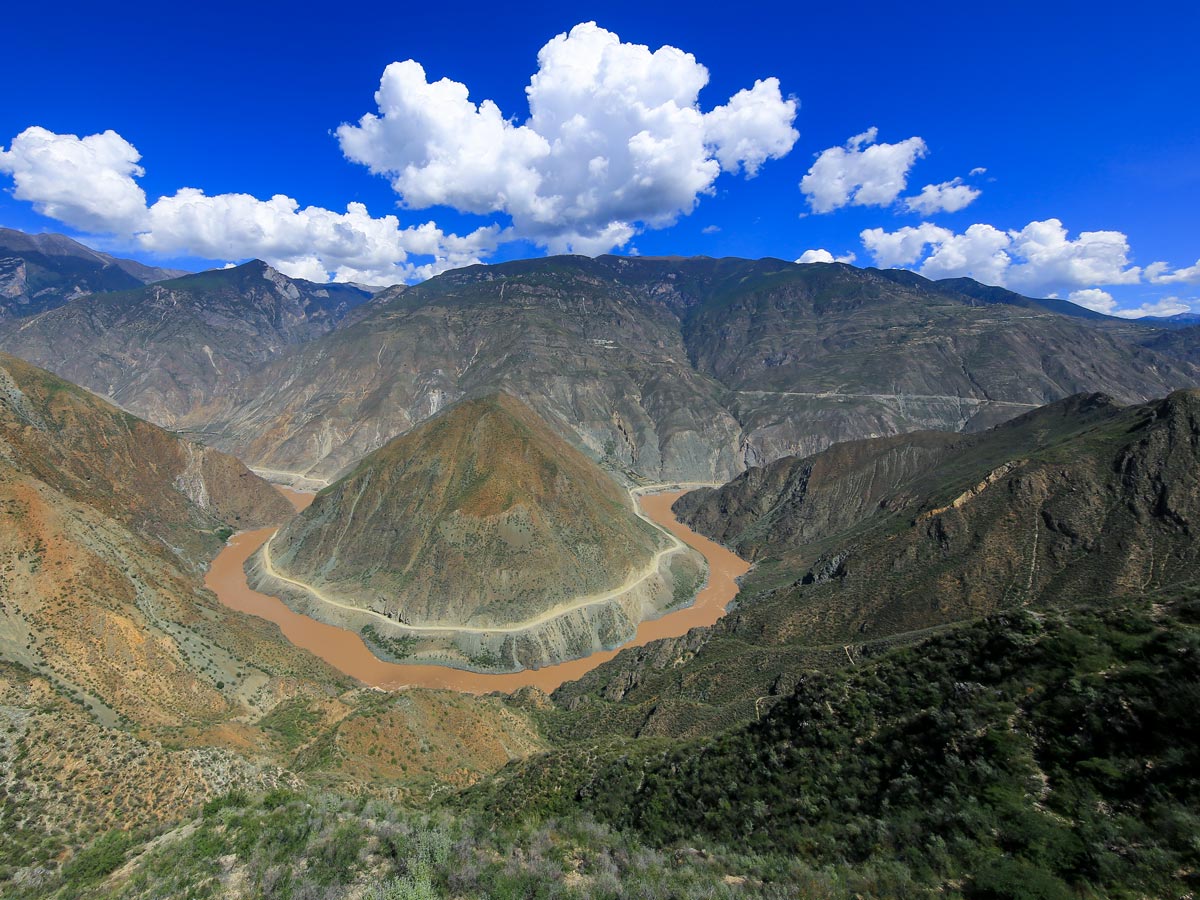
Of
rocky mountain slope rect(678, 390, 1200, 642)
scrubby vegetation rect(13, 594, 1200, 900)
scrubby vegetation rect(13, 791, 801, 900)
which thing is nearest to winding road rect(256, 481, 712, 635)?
rocky mountain slope rect(678, 390, 1200, 642)

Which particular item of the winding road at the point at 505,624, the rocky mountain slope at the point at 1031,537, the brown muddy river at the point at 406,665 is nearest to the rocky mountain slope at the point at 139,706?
the brown muddy river at the point at 406,665

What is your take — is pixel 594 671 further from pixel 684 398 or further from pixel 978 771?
pixel 684 398

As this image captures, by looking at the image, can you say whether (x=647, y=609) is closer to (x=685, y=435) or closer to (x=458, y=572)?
(x=458, y=572)

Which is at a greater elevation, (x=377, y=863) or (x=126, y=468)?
(x=126, y=468)

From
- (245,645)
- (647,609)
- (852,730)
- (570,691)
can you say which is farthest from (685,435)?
(852,730)

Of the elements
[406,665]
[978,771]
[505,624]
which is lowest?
[406,665]

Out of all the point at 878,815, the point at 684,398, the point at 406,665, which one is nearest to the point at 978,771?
the point at 878,815

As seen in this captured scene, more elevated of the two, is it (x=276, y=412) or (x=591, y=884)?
(x=276, y=412)
